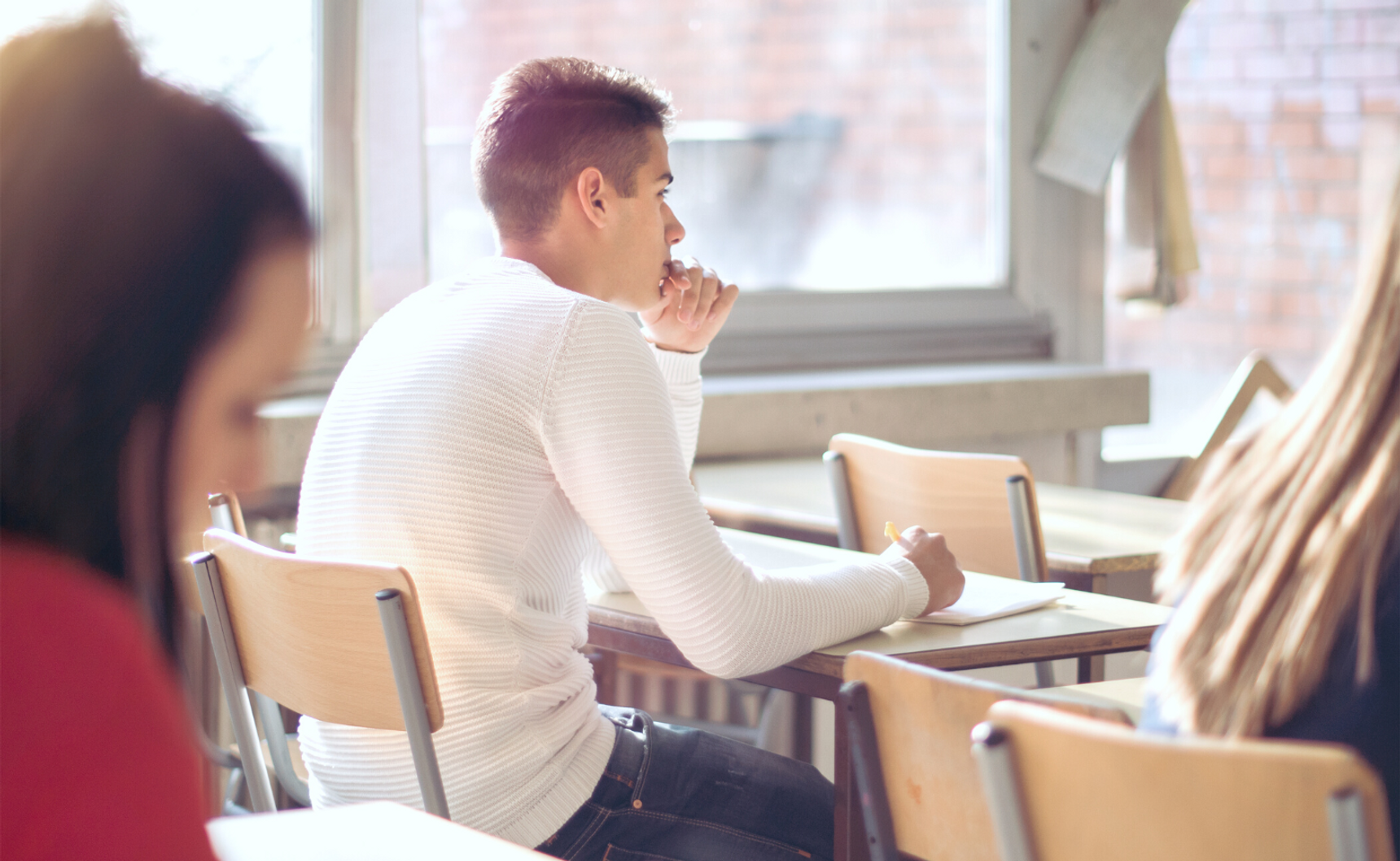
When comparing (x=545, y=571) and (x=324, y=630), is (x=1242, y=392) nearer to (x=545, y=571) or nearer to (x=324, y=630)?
(x=545, y=571)

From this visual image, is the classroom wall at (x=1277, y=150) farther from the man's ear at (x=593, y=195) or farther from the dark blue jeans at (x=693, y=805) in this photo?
the dark blue jeans at (x=693, y=805)

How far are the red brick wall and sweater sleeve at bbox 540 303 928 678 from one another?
2.95 m

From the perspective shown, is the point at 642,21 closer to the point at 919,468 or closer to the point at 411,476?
the point at 919,468

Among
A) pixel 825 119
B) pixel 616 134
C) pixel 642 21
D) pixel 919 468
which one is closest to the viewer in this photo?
pixel 616 134

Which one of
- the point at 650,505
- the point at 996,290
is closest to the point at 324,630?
the point at 650,505

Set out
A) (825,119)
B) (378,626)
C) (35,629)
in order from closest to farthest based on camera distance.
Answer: (35,629) < (378,626) < (825,119)

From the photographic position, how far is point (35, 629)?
20.2 inches

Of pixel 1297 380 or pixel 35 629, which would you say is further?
pixel 1297 380

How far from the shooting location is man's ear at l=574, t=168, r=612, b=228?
1557mm

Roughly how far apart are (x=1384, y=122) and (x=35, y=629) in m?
4.24

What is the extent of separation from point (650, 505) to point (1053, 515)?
1.23 m

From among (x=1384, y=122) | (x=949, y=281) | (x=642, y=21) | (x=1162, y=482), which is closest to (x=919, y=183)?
(x=949, y=281)

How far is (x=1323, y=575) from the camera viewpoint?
0.73m

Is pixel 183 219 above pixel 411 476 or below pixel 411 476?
above
